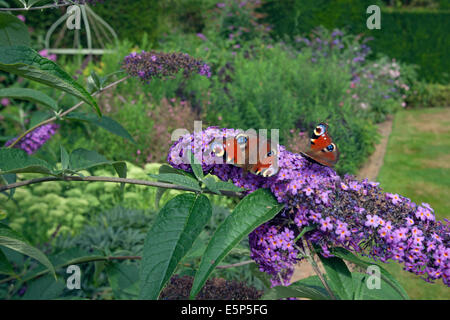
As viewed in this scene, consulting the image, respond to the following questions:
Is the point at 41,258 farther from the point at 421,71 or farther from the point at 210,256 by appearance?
the point at 421,71

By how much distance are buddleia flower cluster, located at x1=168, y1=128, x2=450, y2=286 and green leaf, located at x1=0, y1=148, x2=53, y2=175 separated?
0.40m

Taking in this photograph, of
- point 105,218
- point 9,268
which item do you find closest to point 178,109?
point 105,218

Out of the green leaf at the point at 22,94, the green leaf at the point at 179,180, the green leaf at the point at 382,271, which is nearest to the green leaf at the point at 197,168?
the green leaf at the point at 179,180

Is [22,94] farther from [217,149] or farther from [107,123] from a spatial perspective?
[217,149]

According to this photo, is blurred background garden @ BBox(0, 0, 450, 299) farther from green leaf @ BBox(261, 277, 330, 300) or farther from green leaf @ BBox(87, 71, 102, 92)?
green leaf @ BBox(261, 277, 330, 300)

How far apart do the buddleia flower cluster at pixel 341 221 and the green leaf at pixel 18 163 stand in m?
0.40

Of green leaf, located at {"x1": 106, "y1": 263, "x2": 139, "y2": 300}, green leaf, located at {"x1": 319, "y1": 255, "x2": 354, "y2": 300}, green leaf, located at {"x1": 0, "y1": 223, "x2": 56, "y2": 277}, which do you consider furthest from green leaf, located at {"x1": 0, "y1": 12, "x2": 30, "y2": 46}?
green leaf, located at {"x1": 319, "y1": 255, "x2": 354, "y2": 300}

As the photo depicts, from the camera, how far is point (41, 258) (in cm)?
90

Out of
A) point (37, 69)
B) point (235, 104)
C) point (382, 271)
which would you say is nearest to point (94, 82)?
point (37, 69)

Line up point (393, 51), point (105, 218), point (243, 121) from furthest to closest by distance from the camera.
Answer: point (393, 51) < point (243, 121) < point (105, 218)

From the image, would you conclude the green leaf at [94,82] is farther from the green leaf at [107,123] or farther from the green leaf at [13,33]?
the green leaf at [13,33]

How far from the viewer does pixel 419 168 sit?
5.84 meters

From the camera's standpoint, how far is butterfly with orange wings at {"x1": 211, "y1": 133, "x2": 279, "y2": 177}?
0.96m

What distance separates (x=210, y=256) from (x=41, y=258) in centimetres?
38
